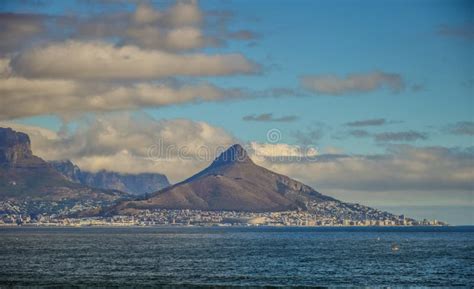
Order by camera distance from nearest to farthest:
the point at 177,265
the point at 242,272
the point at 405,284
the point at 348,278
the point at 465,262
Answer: the point at 405,284 < the point at 348,278 < the point at 242,272 < the point at 177,265 < the point at 465,262

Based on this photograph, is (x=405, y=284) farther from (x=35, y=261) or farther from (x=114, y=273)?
(x=35, y=261)

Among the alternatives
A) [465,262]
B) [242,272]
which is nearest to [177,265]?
[242,272]

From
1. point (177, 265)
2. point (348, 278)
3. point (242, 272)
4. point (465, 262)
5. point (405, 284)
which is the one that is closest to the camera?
point (405, 284)

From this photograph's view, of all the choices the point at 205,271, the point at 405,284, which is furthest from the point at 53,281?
the point at 405,284

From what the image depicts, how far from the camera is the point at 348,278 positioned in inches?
5379

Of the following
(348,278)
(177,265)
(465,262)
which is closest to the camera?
(348,278)

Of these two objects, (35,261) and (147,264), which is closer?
(147,264)

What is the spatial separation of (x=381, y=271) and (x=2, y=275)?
72476 mm

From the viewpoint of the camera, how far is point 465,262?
176 meters

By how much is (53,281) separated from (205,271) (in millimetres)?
32920

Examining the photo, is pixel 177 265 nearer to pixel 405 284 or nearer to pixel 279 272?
pixel 279 272

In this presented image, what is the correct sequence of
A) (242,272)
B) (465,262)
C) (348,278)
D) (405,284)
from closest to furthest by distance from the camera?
1. (405,284)
2. (348,278)
3. (242,272)
4. (465,262)

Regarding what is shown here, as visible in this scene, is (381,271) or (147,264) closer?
(381,271)

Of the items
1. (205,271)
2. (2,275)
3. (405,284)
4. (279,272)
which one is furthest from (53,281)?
(405,284)
